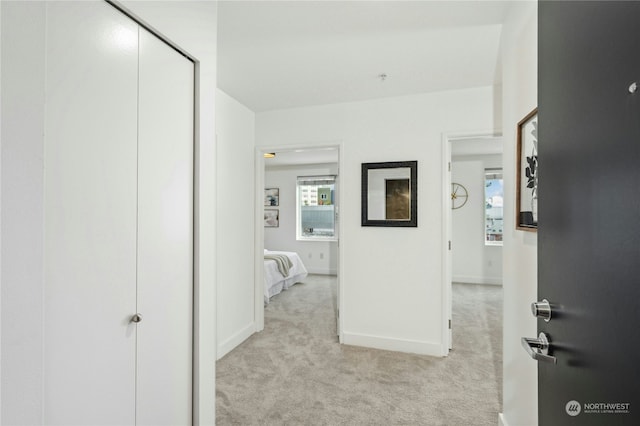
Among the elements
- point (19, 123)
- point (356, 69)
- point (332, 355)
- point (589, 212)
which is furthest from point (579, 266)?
point (332, 355)

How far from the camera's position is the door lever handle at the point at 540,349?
814mm

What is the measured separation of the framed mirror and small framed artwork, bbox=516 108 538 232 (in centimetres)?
147

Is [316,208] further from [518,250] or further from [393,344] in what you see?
[518,250]

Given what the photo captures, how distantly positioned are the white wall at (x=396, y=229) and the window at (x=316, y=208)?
3622 mm

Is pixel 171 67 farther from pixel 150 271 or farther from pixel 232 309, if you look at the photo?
pixel 232 309

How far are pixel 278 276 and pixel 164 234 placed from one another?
3.76 meters

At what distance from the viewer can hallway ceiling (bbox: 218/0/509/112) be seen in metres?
1.83

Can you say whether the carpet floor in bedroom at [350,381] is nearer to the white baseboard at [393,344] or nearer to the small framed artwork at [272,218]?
the white baseboard at [393,344]

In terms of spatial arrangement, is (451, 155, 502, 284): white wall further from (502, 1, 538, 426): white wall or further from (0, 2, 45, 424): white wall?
(0, 2, 45, 424): white wall

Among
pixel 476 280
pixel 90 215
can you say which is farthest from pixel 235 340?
pixel 476 280

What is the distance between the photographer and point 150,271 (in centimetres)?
133

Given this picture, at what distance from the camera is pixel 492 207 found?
592cm

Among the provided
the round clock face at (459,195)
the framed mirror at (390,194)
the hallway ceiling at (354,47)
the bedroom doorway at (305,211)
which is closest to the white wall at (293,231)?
the bedroom doorway at (305,211)

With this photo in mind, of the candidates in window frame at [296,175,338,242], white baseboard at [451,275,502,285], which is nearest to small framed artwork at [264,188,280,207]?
window frame at [296,175,338,242]
